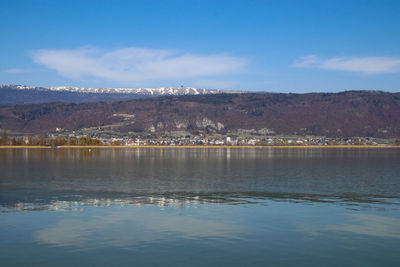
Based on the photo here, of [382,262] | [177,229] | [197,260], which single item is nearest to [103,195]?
[177,229]

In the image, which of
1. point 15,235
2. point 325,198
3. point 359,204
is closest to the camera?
point 15,235

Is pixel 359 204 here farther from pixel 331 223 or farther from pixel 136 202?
pixel 136 202

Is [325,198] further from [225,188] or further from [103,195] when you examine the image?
[103,195]

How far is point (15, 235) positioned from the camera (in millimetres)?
21328

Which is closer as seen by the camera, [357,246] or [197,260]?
[197,260]

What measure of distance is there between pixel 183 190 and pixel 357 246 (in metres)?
22.6

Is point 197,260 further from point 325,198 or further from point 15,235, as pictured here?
point 325,198

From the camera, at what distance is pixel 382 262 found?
17.3m

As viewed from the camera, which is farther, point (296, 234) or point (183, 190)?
point (183, 190)

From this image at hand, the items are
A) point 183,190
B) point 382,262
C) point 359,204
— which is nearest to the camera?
point 382,262

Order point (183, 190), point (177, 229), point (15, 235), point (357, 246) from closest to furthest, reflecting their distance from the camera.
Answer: point (357, 246) → point (15, 235) → point (177, 229) → point (183, 190)

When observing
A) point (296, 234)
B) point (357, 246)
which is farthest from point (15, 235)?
point (357, 246)

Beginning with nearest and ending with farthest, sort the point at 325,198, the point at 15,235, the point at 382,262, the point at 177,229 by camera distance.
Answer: the point at 382,262 < the point at 15,235 < the point at 177,229 < the point at 325,198

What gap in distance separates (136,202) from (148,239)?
11.8 metres
